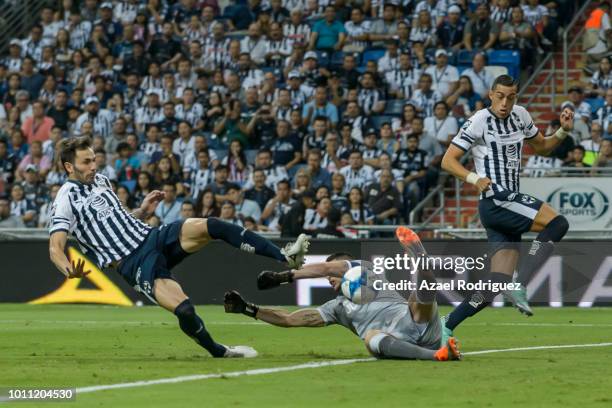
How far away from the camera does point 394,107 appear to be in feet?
79.3

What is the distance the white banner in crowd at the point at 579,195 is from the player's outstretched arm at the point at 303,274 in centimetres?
1008

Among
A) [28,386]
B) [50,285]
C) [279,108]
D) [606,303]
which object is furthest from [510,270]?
[279,108]

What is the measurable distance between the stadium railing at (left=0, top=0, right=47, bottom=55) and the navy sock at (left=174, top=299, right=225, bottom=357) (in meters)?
21.3

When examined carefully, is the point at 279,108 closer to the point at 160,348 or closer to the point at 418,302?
the point at 160,348

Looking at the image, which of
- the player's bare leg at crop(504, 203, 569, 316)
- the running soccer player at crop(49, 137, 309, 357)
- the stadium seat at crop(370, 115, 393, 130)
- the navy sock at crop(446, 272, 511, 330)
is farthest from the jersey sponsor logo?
the player's bare leg at crop(504, 203, 569, 316)

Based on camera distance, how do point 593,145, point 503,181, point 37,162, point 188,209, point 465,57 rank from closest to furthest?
point 503,181 → point 593,145 → point 188,209 → point 465,57 → point 37,162

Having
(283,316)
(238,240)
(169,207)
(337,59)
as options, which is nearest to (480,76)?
(337,59)

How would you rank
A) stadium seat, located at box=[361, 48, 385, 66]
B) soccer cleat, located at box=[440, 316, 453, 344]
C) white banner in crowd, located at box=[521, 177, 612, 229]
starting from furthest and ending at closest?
stadium seat, located at box=[361, 48, 385, 66], white banner in crowd, located at box=[521, 177, 612, 229], soccer cleat, located at box=[440, 316, 453, 344]

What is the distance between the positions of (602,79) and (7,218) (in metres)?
11.2

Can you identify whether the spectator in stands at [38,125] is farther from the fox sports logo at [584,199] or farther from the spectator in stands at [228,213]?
the fox sports logo at [584,199]

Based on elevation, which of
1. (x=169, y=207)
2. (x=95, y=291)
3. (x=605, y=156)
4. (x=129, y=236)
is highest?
(x=129, y=236)

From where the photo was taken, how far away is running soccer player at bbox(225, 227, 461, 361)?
10.5 meters

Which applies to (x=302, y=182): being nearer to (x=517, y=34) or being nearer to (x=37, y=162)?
(x=517, y=34)

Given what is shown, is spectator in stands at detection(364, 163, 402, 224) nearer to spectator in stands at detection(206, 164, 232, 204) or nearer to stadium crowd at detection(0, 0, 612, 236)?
stadium crowd at detection(0, 0, 612, 236)
